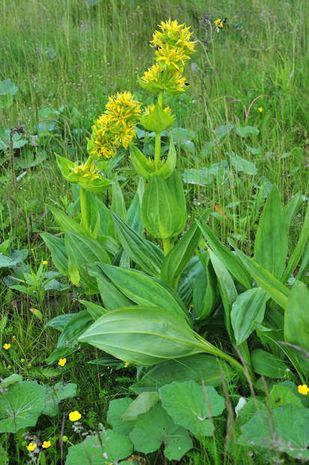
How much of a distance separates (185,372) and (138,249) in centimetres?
43

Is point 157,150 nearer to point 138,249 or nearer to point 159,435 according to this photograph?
point 138,249

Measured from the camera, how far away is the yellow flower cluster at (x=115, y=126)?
1.84 m

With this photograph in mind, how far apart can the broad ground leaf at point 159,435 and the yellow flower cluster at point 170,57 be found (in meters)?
0.94

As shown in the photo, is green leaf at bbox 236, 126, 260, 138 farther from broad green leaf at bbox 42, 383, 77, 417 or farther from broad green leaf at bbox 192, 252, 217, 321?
broad green leaf at bbox 42, 383, 77, 417

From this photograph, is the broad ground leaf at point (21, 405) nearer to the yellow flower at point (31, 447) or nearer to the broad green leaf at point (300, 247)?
the yellow flower at point (31, 447)

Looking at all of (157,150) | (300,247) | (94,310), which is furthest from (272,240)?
(94,310)

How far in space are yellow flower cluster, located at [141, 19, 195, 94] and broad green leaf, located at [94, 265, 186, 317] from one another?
567mm

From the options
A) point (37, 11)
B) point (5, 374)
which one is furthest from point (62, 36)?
point (5, 374)

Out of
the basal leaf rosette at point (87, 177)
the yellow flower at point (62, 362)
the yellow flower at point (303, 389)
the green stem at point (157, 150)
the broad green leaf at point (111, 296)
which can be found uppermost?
the green stem at point (157, 150)

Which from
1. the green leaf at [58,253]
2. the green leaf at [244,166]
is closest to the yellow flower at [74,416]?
the green leaf at [58,253]

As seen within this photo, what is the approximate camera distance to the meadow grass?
227 cm

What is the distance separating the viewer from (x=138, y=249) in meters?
1.94

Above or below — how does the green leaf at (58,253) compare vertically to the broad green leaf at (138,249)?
below

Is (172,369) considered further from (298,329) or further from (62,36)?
(62,36)
